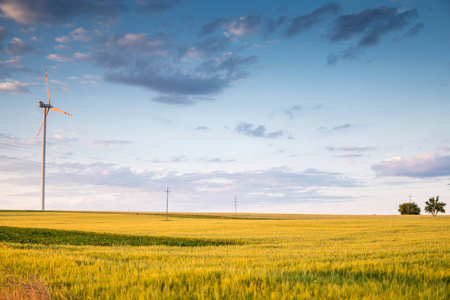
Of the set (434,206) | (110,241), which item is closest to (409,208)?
(434,206)

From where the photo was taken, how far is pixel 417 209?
166000mm

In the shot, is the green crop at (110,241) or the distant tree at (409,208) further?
the distant tree at (409,208)

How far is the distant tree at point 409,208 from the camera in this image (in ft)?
543

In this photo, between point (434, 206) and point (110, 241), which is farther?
point (434, 206)

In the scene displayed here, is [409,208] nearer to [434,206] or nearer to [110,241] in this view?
[434,206]

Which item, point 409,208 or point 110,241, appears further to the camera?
point 409,208

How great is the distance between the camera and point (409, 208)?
168 metres

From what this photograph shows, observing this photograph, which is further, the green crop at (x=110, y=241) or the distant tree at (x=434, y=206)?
the distant tree at (x=434, y=206)

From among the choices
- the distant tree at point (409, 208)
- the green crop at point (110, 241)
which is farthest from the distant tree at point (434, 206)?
the green crop at point (110, 241)

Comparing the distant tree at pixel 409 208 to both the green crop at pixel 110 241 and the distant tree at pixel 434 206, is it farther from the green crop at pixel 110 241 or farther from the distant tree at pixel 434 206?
the green crop at pixel 110 241

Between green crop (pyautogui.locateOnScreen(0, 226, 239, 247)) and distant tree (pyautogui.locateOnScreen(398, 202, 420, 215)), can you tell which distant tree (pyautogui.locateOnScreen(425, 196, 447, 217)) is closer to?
distant tree (pyautogui.locateOnScreen(398, 202, 420, 215))

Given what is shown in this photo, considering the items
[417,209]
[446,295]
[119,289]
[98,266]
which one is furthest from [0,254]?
[417,209]

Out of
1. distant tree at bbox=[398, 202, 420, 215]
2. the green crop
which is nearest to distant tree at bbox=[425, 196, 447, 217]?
distant tree at bbox=[398, 202, 420, 215]

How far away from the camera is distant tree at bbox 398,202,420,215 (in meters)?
166
